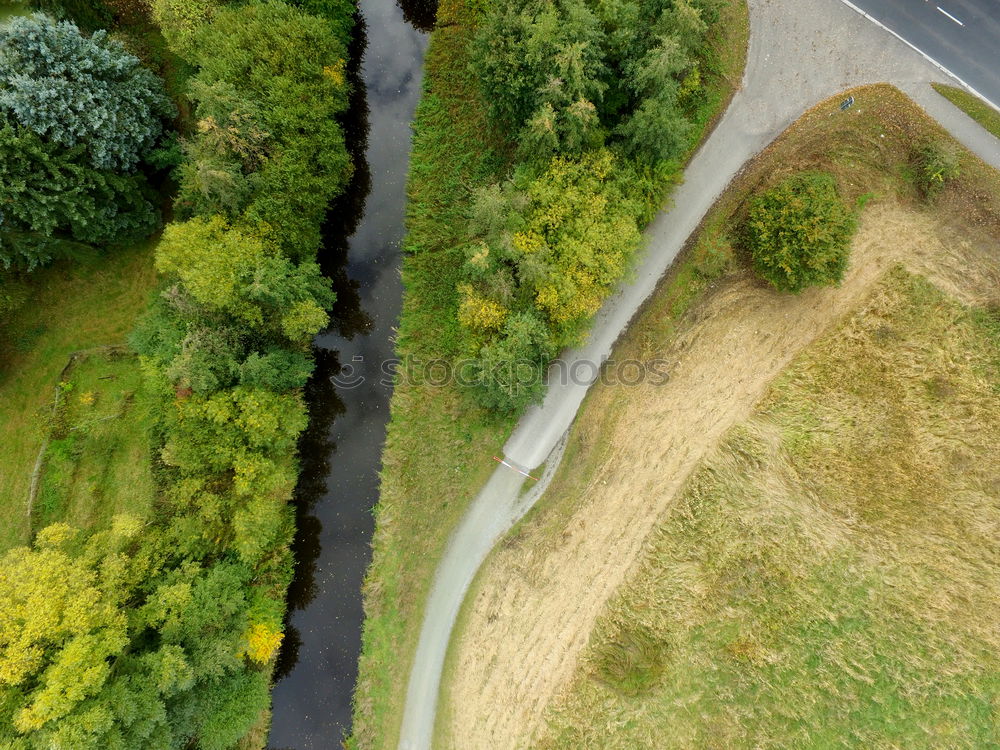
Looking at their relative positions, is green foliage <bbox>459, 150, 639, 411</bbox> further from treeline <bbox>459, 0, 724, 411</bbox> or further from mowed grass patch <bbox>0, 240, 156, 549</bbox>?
mowed grass patch <bbox>0, 240, 156, 549</bbox>

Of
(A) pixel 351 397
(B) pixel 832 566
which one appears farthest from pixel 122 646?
(B) pixel 832 566

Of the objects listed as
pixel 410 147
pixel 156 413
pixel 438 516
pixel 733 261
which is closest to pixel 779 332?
pixel 733 261

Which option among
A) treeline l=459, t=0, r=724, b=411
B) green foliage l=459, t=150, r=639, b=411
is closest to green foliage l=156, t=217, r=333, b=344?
treeline l=459, t=0, r=724, b=411

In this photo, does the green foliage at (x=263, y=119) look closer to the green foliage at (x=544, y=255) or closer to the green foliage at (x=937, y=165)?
the green foliage at (x=544, y=255)

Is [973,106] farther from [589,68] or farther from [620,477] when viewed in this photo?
[620,477]

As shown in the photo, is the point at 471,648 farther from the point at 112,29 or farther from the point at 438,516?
the point at 112,29

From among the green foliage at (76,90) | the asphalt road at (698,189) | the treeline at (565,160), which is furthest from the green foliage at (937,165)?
the green foliage at (76,90)
